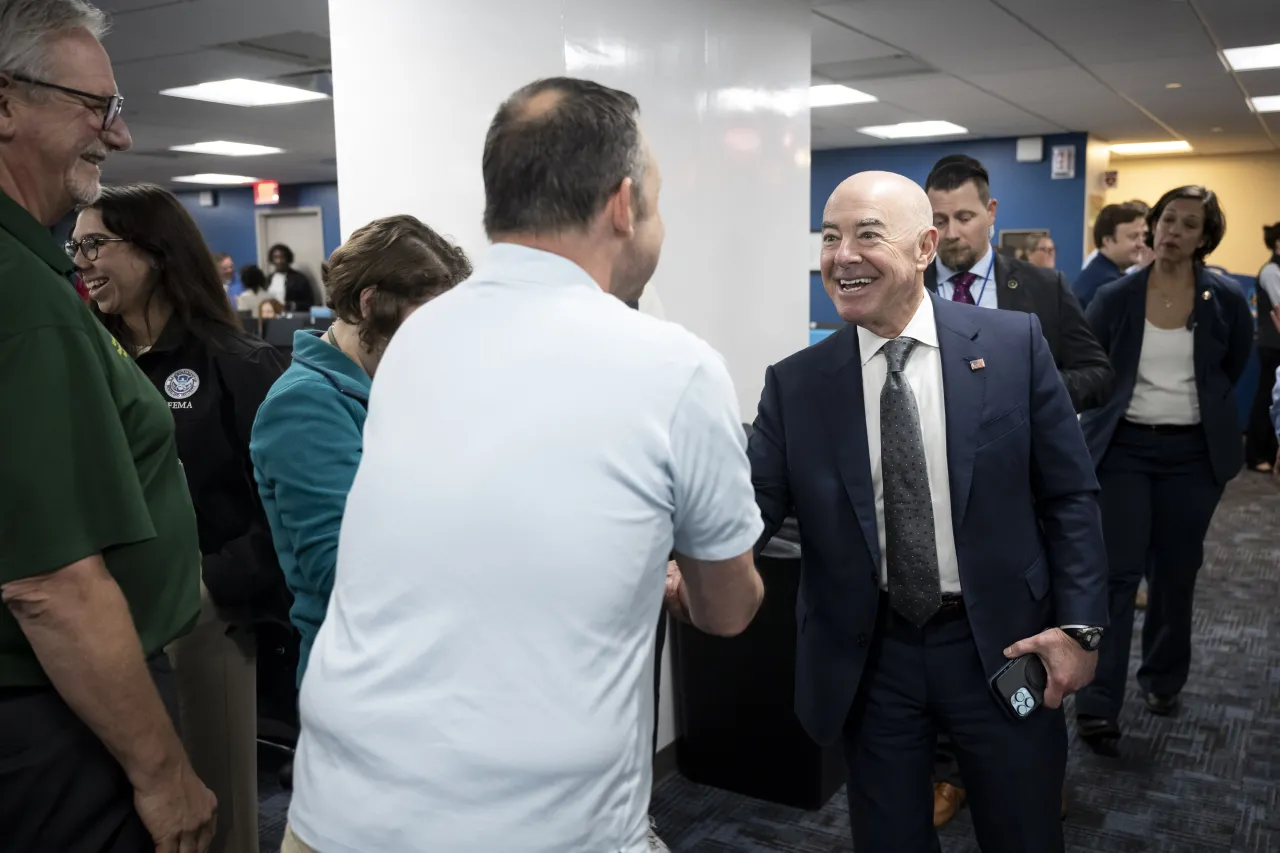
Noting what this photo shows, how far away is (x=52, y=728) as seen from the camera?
120 cm

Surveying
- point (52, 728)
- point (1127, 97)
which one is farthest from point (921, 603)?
point (1127, 97)

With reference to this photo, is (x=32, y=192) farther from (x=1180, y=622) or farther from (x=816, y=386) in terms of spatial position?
(x=1180, y=622)

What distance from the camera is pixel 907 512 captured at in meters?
1.71

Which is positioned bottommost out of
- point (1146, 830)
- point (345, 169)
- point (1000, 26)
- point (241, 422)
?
point (1146, 830)

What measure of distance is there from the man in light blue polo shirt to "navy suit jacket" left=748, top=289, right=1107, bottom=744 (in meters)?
0.78

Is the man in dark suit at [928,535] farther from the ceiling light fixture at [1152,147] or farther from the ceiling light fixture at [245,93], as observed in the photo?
the ceiling light fixture at [1152,147]

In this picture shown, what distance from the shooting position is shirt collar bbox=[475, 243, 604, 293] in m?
0.96

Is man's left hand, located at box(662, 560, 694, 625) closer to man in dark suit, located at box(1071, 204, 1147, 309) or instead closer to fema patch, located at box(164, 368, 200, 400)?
fema patch, located at box(164, 368, 200, 400)

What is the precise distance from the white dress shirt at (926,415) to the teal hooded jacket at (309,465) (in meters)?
0.87

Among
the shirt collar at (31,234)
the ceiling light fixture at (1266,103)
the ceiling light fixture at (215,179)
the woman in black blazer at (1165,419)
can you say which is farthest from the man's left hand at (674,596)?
the ceiling light fixture at (215,179)

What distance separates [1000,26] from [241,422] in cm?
471

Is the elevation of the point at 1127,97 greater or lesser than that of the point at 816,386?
greater

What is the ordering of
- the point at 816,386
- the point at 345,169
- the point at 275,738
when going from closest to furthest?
the point at 816,386 → the point at 345,169 → the point at 275,738

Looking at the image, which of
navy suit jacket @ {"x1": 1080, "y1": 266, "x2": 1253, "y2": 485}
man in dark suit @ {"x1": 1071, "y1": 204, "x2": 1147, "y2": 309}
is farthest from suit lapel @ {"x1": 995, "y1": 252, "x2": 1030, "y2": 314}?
man in dark suit @ {"x1": 1071, "y1": 204, "x2": 1147, "y2": 309}
